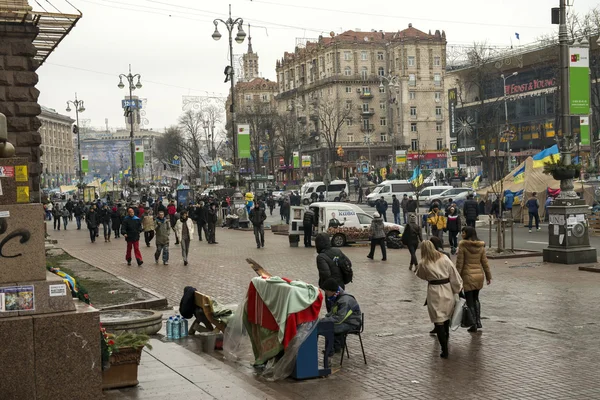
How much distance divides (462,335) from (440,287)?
1574mm

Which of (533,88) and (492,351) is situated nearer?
(492,351)

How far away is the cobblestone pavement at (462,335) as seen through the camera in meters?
8.65

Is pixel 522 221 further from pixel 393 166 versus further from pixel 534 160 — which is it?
pixel 393 166

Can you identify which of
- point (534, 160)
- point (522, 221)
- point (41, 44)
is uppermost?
point (41, 44)

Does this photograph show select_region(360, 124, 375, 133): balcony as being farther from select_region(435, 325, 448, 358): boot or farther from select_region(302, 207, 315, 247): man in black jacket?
select_region(435, 325, 448, 358): boot

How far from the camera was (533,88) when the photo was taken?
80250mm

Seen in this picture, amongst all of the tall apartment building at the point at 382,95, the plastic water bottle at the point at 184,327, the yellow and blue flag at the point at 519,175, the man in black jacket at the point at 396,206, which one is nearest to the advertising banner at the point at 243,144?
the man in black jacket at the point at 396,206

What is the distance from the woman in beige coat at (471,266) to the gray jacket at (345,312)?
243 cm

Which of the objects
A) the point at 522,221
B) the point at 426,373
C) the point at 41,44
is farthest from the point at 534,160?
the point at 426,373

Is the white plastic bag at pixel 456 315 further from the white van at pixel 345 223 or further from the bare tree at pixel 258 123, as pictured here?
the bare tree at pixel 258 123

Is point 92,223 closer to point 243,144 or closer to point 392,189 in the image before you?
point 243,144

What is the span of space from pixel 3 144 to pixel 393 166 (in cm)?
8545

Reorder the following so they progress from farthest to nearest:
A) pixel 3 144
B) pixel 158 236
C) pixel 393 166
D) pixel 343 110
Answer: pixel 343 110 → pixel 393 166 → pixel 158 236 → pixel 3 144

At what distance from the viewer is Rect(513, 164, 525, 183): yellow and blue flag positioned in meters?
35.3
